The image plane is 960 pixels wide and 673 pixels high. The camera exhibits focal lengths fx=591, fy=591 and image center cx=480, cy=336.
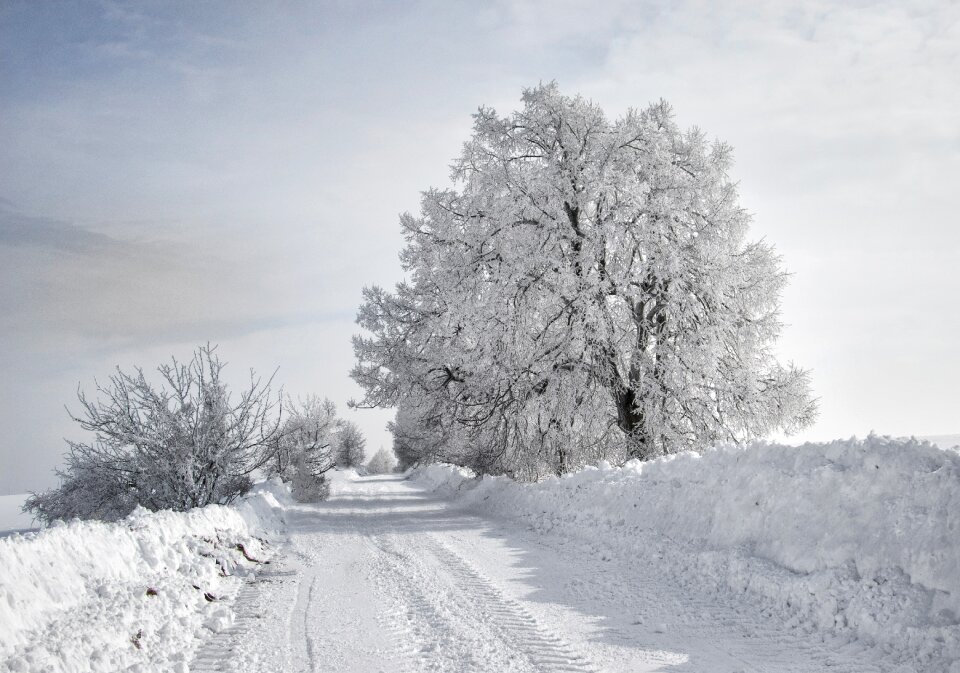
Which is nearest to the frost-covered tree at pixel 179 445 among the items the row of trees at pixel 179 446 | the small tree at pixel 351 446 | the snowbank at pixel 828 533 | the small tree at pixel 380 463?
the row of trees at pixel 179 446

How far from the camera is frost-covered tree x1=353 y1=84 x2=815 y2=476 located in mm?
14422

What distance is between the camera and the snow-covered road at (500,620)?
15.9 ft

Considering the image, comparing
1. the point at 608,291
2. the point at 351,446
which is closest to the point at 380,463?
the point at 351,446

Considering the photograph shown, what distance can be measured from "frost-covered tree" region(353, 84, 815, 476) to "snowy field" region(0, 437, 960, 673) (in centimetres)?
573

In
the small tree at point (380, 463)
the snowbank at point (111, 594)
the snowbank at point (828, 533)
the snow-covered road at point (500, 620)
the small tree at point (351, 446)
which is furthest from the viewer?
the small tree at point (380, 463)

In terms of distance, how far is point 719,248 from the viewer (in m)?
14.8

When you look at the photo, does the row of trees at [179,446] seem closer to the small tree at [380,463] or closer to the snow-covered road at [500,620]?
the snow-covered road at [500,620]

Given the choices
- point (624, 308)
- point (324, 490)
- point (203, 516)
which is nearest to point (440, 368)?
point (624, 308)

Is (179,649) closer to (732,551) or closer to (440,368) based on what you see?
(732,551)

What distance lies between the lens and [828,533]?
619 cm

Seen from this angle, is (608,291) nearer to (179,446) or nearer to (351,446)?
(179,446)

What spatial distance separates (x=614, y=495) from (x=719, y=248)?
24.2 ft

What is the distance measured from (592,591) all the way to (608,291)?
8888mm

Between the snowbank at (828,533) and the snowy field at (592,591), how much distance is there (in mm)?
19
